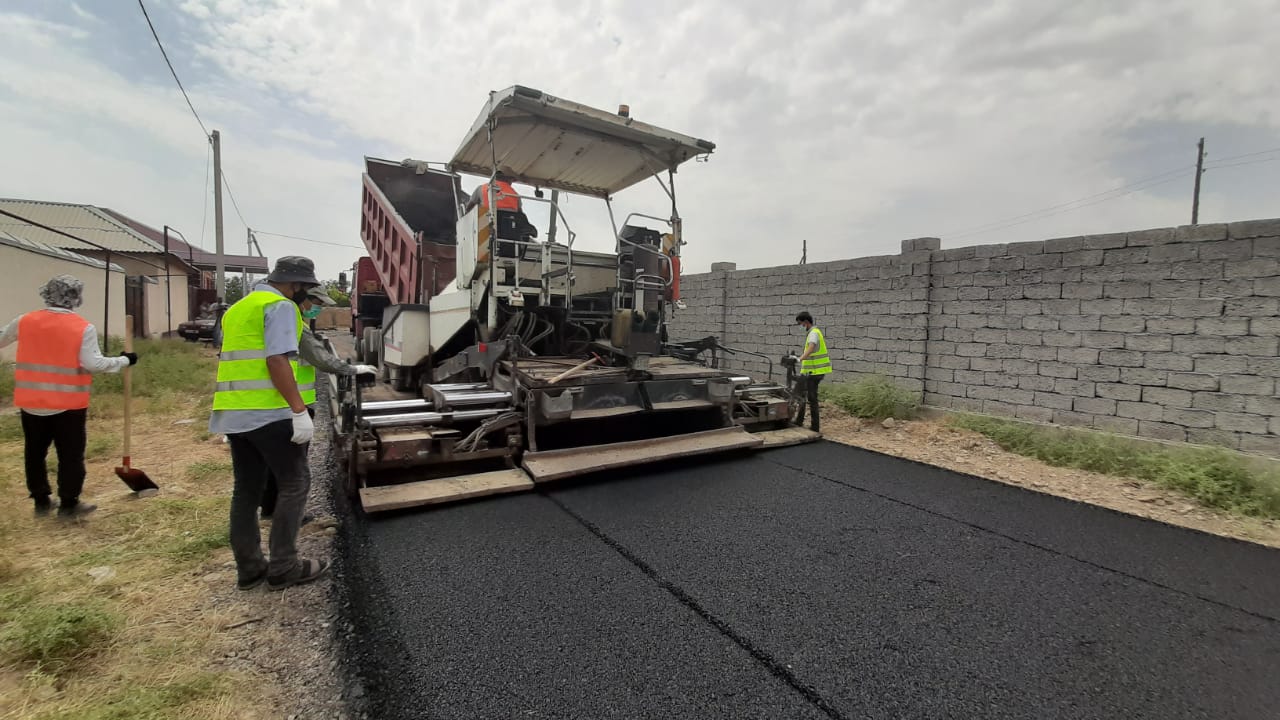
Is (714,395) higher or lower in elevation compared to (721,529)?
higher

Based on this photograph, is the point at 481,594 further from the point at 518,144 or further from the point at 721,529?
the point at 518,144

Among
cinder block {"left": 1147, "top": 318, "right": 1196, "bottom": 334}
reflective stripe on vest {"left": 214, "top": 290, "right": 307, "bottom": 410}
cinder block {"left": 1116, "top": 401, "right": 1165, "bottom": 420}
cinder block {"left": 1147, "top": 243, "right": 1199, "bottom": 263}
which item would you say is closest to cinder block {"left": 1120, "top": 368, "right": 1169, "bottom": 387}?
cinder block {"left": 1116, "top": 401, "right": 1165, "bottom": 420}

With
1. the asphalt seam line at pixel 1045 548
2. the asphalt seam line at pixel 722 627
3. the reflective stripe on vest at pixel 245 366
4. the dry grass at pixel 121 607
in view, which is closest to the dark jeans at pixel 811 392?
the asphalt seam line at pixel 1045 548

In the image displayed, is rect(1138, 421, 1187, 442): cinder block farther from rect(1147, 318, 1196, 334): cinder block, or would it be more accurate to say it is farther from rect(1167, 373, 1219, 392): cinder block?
rect(1147, 318, 1196, 334): cinder block

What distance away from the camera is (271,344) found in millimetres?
2314

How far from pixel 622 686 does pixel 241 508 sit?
1.80 meters

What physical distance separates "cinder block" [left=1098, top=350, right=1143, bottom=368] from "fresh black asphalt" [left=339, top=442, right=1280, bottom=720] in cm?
196

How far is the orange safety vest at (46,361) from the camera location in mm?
2986

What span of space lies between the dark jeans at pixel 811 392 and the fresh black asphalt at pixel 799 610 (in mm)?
1890

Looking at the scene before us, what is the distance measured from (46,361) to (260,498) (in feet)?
5.92

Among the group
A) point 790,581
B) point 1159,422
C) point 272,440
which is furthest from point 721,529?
point 1159,422

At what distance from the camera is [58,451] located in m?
3.04

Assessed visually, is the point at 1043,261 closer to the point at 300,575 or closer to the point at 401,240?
the point at 300,575

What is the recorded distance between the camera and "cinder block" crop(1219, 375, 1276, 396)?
4.07 meters
